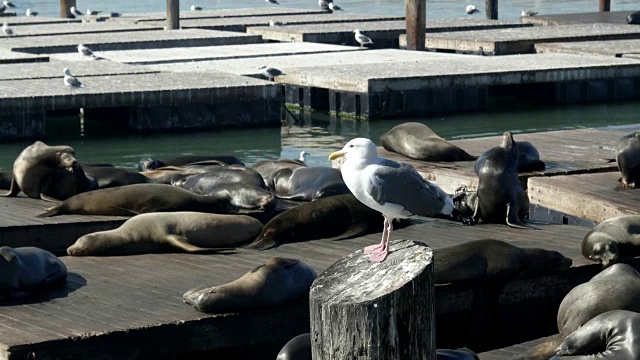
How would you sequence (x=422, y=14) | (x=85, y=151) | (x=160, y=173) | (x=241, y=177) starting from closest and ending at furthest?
(x=241, y=177), (x=160, y=173), (x=85, y=151), (x=422, y=14)

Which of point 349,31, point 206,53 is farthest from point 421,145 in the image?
point 349,31

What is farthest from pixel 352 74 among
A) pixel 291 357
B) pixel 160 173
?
pixel 291 357

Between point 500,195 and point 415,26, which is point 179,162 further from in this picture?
point 415,26

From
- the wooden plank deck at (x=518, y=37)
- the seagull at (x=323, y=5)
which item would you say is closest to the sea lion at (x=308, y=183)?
the wooden plank deck at (x=518, y=37)

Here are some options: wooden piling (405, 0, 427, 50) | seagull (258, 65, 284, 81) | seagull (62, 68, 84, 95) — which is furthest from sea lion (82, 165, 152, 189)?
wooden piling (405, 0, 427, 50)

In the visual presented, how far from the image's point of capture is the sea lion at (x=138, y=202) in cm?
848

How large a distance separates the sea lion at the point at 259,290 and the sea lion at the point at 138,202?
175 cm

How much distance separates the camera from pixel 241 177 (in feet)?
29.6

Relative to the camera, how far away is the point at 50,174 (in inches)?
361

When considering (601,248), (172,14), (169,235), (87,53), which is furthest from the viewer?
(172,14)

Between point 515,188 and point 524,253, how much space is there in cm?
129

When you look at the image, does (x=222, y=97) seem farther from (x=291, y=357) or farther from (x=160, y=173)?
(x=291, y=357)

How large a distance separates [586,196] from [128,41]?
1568cm

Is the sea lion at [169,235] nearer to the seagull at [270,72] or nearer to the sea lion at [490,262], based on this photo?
the sea lion at [490,262]
